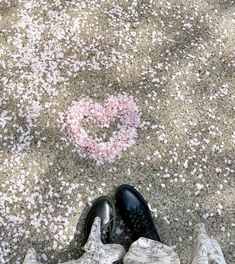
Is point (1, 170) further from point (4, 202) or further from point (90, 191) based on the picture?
point (90, 191)

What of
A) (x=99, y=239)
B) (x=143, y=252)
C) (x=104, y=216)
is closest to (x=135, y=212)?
(x=104, y=216)

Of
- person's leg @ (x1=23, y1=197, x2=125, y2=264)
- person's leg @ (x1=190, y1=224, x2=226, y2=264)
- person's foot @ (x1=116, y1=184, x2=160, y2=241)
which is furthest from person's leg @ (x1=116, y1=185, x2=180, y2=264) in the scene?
person's leg @ (x1=190, y1=224, x2=226, y2=264)

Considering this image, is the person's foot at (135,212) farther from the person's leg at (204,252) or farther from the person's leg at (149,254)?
the person's leg at (204,252)

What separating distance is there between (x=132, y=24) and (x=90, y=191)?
150 centimetres

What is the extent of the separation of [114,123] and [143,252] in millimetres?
1084

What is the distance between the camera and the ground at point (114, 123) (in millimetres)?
3379

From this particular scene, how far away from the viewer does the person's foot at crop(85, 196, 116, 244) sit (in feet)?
10.7

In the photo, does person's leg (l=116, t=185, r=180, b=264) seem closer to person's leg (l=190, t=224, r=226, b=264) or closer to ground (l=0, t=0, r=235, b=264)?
ground (l=0, t=0, r=235, b=264)

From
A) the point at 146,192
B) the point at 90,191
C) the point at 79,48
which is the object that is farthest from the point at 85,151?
the point at 79,48

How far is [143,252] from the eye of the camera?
293cm

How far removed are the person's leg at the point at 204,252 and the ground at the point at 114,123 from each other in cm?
41

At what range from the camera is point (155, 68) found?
3.96 metres

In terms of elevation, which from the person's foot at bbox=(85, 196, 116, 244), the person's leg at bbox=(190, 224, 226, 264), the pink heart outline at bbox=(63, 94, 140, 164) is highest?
the person's leg at bbox=(190, 224, 226, 264)

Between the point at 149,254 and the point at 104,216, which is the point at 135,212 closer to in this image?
the point at 104,216
